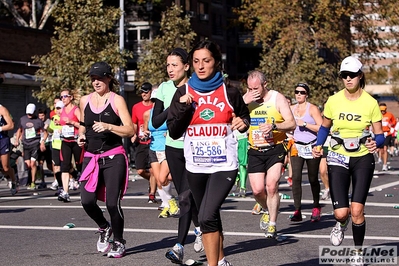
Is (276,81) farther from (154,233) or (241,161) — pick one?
(154,233)

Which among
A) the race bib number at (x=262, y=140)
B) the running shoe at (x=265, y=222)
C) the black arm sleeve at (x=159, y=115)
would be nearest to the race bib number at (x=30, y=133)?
the race bib number at (x=262, y=140)

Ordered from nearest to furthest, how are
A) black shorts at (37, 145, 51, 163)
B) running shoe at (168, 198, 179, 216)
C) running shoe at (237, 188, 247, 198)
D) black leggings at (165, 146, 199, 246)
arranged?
black leggings at (165, 146, 199, 246), running shoe at (168, 198, 179, 216), running shoe at (237, 188, 247, 198), black shorts at (37, 145, 51, 163)

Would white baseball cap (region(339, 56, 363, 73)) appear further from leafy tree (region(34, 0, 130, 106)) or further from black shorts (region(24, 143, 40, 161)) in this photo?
leafy tree (region(34, 0, 130, 106))

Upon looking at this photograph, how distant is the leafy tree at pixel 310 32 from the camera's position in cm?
4741

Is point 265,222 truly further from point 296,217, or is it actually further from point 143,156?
point 143,156

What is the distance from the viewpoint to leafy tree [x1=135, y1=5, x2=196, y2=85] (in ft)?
124

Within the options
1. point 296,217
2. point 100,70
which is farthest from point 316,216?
point 100,70

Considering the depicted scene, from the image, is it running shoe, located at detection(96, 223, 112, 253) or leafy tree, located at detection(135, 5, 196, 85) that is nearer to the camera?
running shoe, located at detection(96, 223, 112, 253)

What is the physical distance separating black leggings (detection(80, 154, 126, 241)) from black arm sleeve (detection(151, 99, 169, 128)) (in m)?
0.67

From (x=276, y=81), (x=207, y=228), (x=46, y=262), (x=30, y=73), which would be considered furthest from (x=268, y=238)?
(x=276, y=81)

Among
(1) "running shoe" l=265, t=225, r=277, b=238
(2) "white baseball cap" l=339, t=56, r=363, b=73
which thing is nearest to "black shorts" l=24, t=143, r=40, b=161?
(1) "running shoe" l=265, t=225, r=277, b=238

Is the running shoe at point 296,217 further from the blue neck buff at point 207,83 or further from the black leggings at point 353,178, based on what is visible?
the blue neck buff at point 207,83

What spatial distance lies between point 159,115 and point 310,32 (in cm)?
4216

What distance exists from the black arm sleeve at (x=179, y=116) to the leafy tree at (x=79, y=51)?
23.0 metres
